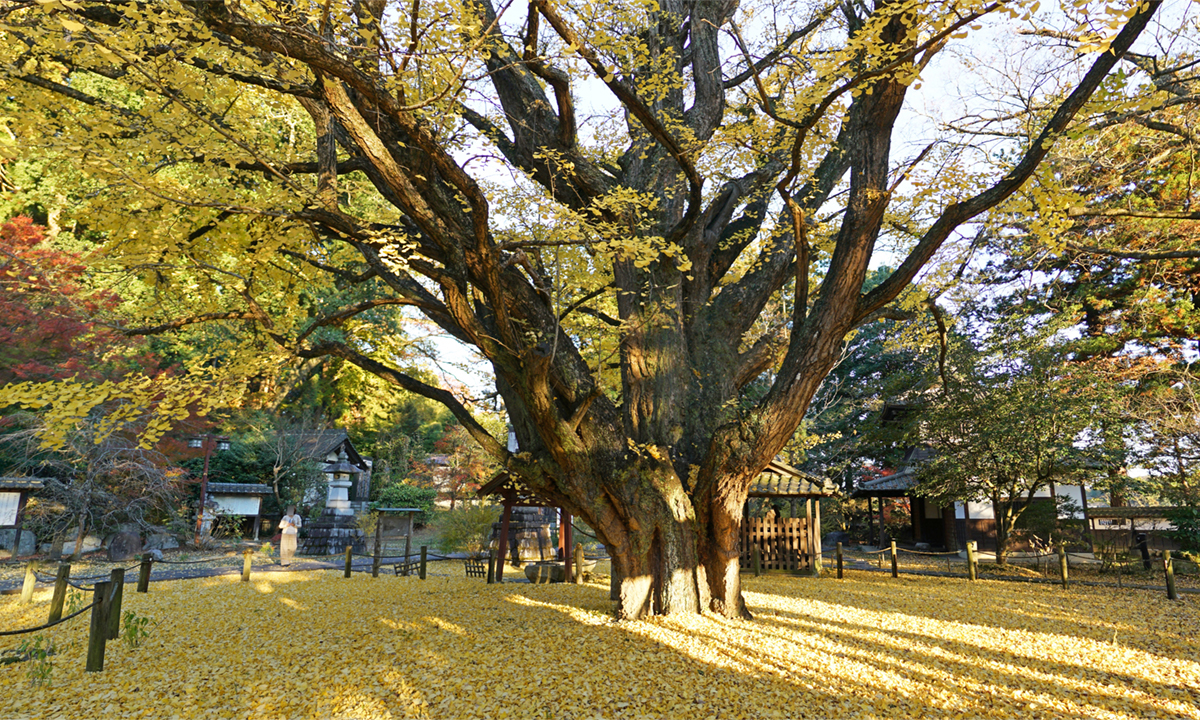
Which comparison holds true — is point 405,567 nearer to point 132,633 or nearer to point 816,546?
point 132,633

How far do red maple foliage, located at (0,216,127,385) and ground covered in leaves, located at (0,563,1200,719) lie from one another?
655 cm

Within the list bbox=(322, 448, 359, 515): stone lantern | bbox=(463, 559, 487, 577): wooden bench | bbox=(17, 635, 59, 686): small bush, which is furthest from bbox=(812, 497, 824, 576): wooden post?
bbox=(322, 448, 359, 515): stone lantern

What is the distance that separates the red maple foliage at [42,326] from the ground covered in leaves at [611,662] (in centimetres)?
655

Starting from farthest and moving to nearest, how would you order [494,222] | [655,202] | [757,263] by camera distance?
[494,222], [757,263], [655,202]

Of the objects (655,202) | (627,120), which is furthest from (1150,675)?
(627,120)

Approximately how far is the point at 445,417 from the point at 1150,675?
95.6 ft

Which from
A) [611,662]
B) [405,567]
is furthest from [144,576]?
[611,662]

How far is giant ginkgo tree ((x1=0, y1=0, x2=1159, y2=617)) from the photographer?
4859mm

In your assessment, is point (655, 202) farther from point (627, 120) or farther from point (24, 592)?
point (24, 592)

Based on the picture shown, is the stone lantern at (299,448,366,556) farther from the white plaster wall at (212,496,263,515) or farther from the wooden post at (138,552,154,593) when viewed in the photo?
the wooden post at (138,552,154,593)

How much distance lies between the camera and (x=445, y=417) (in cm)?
3128

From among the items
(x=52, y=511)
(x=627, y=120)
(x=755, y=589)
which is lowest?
(x=755, y=589)

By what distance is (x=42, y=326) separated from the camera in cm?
1344

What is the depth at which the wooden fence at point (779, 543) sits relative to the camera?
13625 millimetres
